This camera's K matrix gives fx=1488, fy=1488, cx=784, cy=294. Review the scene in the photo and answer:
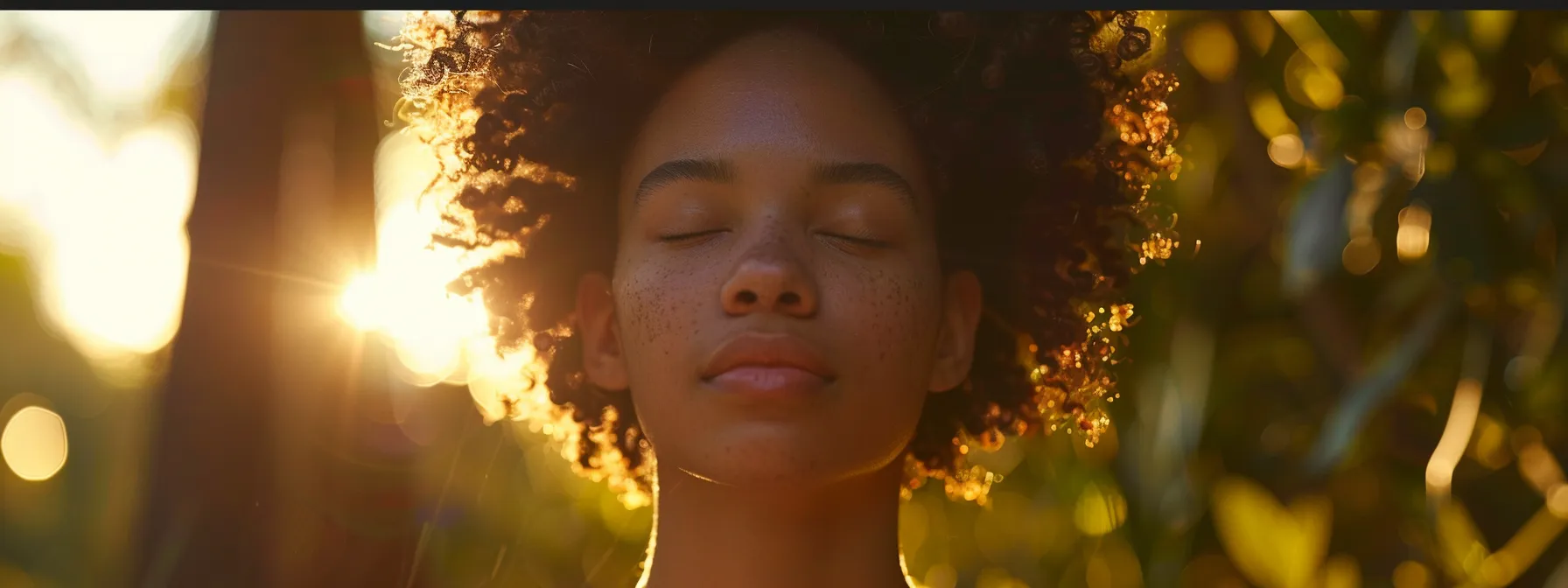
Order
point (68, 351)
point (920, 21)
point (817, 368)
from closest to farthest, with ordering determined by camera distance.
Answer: point (817, 368)
point (920, 21)
point (68, 351)

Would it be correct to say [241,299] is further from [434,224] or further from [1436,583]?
[1436,583]

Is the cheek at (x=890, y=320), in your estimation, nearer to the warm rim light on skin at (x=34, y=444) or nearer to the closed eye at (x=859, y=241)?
the closed eye at (x=859, y=241)

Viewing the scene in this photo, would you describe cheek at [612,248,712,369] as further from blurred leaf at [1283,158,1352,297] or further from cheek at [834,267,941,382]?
blurred leaf at [1283,158,1352,297]

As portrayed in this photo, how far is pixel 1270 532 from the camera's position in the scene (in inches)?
147

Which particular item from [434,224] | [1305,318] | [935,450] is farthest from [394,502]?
[1305,318]

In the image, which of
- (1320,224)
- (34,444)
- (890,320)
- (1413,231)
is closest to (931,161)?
(890,320)

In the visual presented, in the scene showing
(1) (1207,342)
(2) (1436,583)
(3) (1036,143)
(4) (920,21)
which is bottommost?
(2) (1436,583)

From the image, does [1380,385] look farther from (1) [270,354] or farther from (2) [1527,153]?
(1) [270,354]

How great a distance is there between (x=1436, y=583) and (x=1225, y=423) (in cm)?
63

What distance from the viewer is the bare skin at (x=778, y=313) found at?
2285 millimetres

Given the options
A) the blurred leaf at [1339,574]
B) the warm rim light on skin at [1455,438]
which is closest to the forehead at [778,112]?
the warm rim light on skin at [1455,438]

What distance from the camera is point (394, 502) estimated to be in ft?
12.8

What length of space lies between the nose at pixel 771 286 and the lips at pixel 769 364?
0.05 meters

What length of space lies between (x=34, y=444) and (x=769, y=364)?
14.2ft
